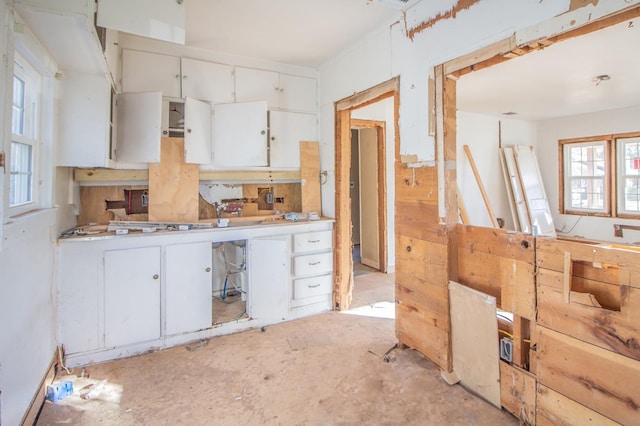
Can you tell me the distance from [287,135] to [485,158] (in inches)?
156

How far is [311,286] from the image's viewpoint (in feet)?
11.0

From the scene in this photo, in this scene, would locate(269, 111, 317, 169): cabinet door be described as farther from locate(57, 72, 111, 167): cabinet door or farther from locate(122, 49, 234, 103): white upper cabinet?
locate(57, 72, 111, 167): cabinet door

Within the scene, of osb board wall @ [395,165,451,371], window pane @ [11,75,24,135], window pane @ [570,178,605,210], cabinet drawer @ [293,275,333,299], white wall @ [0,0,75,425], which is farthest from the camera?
window pane @ [570,178,605,210]

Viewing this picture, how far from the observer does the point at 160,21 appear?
196cm

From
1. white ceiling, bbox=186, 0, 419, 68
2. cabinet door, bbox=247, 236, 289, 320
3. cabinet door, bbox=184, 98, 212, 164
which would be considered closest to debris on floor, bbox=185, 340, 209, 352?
cabinet door, bbox=247, 236, 289, 320

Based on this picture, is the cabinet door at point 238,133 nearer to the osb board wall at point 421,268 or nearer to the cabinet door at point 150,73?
the cabinet door at point 150,73

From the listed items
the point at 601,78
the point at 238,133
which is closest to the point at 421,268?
the point at 238,133

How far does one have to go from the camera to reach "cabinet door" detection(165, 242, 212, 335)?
268cm

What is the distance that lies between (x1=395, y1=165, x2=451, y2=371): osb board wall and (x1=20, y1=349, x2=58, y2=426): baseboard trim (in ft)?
7.76

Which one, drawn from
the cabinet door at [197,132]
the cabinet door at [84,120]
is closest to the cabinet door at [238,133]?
the cabinet door at [197,132]

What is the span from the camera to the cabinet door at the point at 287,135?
140 inches

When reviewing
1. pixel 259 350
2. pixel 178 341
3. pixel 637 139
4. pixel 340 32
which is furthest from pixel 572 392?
pixel 637 139

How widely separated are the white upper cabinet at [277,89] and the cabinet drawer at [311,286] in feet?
6.13

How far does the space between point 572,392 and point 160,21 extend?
298cm
